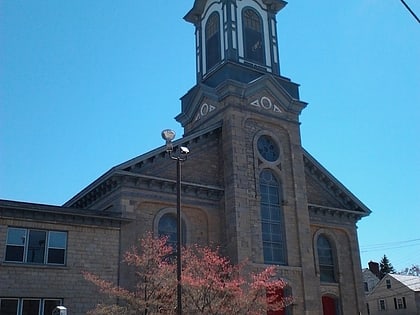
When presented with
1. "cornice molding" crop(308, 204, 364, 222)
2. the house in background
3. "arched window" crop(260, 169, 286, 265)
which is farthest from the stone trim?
the house in background

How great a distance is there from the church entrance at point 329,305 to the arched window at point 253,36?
15.4 m

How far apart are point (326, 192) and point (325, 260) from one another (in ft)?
14.6

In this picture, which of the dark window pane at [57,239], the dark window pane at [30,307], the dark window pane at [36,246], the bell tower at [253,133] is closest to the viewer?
the dark window pane at [30,307]

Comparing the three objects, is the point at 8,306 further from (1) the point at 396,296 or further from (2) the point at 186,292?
(1) the point at 396,296

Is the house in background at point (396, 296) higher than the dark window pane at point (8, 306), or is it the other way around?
the house in background at point (396, 296)

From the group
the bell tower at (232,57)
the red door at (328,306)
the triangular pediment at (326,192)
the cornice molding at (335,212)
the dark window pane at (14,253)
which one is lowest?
the red door at (328,306)

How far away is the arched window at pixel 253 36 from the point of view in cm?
3619

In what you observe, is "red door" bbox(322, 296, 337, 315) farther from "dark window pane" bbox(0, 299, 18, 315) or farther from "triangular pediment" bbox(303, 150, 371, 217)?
"dark window pane" bbox(0, 299, 18, 315)

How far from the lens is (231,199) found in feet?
99.7

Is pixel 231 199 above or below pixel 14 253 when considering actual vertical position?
above

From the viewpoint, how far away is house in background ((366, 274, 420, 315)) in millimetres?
58094

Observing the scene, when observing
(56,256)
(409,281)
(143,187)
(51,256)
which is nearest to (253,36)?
(143,187)

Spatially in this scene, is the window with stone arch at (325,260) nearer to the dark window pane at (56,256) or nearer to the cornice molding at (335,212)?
the cornice molding at (335,212)

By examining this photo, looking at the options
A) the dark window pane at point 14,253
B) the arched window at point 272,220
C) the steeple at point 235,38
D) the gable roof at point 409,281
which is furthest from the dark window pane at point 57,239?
the gable roof at point 409,281
